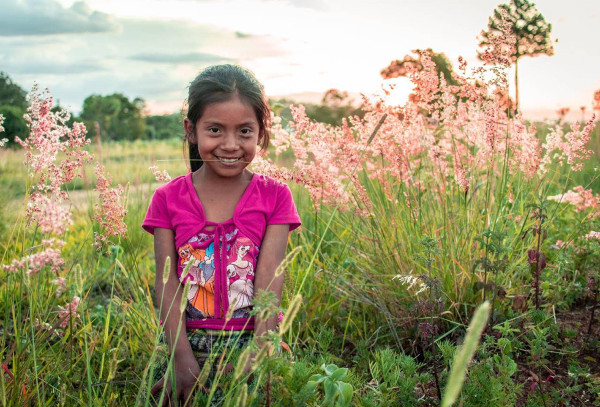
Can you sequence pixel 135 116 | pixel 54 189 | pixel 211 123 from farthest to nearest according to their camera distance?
pixel 135 116
pixel 211 123
pixel 54 189

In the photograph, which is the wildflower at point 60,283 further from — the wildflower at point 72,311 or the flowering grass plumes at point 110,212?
the flowering grass plumes at point 110,212

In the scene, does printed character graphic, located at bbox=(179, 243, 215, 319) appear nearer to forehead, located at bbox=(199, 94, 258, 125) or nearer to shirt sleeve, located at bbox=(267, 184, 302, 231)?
shirt sleeve, located at bbox=(267, 184, 302, 231)

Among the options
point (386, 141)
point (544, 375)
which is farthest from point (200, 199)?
point (544, 375)

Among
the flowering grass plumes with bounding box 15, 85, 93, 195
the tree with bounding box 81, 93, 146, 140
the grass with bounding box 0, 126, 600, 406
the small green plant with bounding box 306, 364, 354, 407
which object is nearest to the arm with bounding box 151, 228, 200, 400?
the grass with bounding box 0, 126, 600, 406

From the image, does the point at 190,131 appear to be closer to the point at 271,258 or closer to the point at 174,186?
the point at 174,186

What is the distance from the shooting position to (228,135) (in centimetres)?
250

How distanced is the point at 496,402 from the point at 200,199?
147 cm

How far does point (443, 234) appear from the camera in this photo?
10.8ft

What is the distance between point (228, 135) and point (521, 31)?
208 centimetres

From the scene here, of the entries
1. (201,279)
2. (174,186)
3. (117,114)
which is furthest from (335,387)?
(117,114)

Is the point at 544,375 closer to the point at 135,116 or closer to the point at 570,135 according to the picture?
the point at 570,135

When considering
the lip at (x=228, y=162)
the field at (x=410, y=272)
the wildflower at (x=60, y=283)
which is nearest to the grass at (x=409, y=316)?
the field at (x=410, y=272)

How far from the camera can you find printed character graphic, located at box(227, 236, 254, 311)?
252 cm

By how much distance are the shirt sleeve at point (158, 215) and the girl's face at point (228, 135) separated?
0.96ft
